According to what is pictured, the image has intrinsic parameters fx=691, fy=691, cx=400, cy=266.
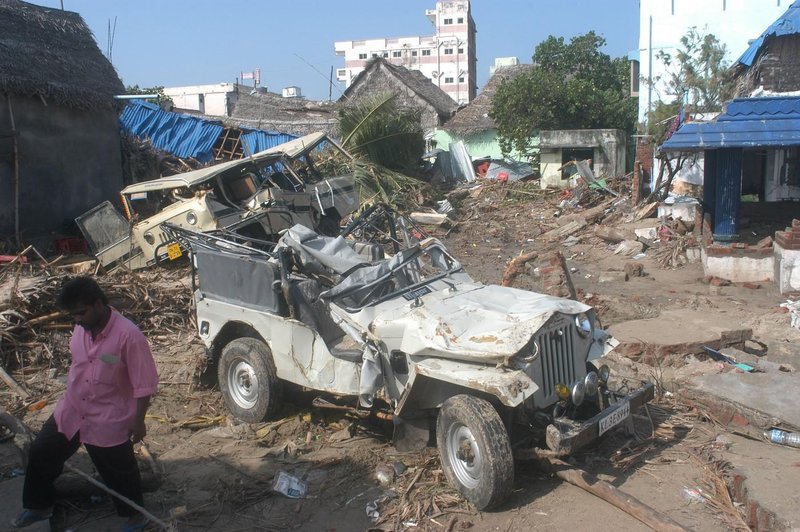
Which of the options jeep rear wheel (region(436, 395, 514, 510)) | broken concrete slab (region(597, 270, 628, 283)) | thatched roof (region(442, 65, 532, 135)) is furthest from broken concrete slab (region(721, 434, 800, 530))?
thatched roof (region(442, 65, 532, 135))

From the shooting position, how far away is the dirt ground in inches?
185

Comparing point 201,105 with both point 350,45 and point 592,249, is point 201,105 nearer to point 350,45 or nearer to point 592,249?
point 592,249

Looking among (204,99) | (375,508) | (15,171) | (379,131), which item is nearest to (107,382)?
(375,508)

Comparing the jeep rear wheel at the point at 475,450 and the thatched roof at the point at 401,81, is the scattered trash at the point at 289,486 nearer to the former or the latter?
the jeep rear wheel at the point at 475,450

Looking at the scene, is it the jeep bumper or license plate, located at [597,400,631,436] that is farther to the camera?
license plate, located at [597,400,631,436]

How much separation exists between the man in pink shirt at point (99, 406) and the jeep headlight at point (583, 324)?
297 cm

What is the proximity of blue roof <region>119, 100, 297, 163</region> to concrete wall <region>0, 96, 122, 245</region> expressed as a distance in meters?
4.40

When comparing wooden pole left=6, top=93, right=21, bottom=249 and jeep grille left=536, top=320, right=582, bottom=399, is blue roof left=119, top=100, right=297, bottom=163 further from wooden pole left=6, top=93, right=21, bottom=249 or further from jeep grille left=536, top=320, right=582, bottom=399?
jeep grille left=536, top=320, right=582, bottom=399

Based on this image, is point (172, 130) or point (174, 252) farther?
point (172, 130)

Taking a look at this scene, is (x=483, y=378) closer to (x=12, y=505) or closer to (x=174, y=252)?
(x=12, y=505)

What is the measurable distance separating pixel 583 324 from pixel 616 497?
127cm

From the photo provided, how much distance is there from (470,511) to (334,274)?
231cm

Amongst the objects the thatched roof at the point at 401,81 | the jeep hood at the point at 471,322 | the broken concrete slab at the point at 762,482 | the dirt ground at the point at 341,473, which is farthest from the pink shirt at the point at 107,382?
the thatched roof at the point at 401,81

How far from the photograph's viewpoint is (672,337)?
7.86m
